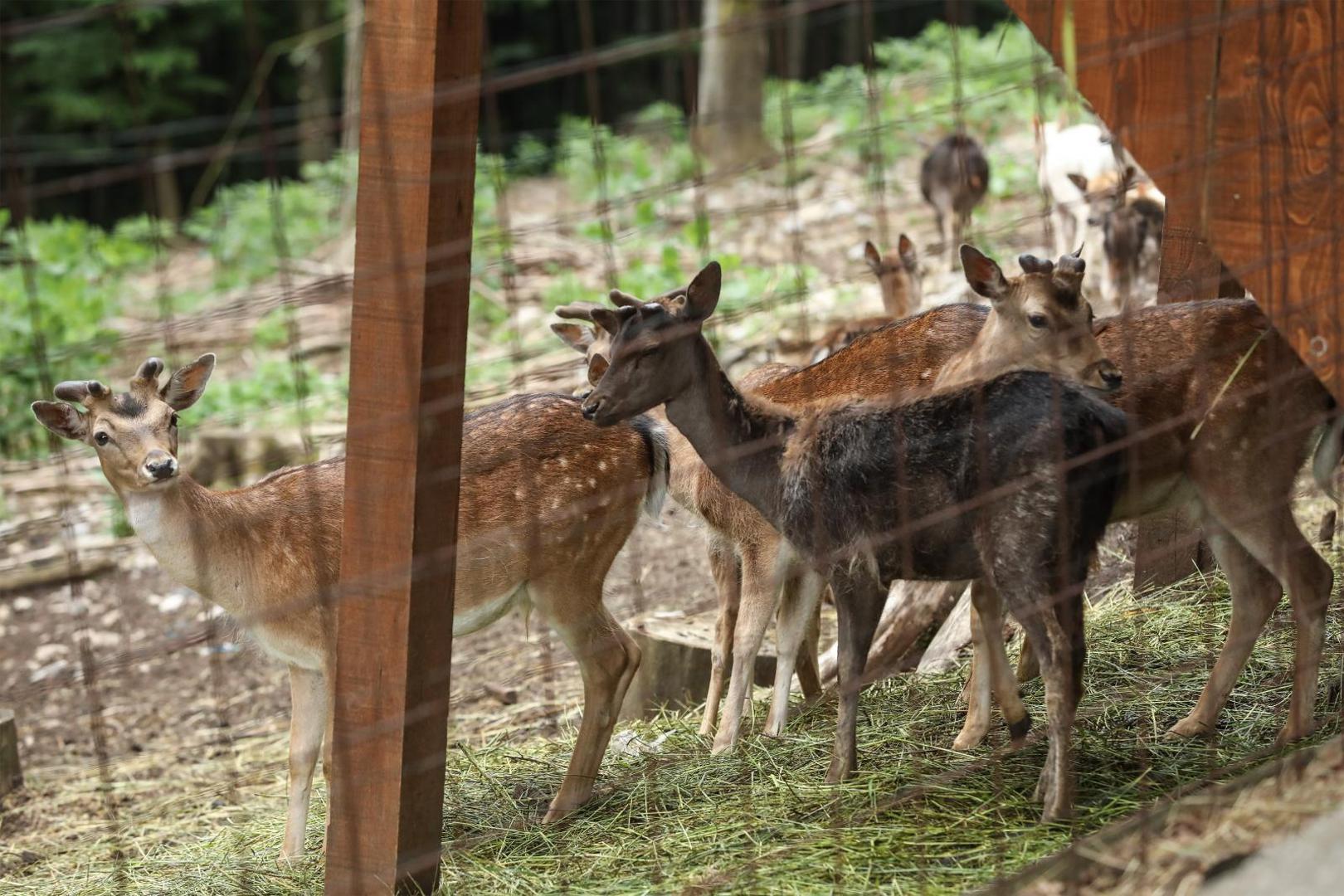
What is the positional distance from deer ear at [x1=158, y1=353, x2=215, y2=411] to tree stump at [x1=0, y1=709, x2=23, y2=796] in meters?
1.96

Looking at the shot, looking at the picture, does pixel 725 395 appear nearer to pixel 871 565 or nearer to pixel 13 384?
pixel 871 565

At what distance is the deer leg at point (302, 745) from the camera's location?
5.13m

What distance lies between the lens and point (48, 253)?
599 inches

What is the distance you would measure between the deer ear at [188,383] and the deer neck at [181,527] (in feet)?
0.91

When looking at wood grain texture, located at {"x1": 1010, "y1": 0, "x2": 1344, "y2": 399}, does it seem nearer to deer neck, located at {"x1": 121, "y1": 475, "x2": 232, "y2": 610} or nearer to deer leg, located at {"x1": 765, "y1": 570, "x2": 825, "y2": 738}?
deer leg, located at {"x1": 765, "y1": 570, "x2": 825, "y2": 738}

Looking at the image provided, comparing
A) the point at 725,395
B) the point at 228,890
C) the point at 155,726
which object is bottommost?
the point at 155,726

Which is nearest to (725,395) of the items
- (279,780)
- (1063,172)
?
(279,780)

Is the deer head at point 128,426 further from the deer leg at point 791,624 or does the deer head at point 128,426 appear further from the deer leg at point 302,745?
the deer leg at point 791,624

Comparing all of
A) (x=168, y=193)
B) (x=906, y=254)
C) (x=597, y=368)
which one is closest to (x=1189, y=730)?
(x=597, y=368)

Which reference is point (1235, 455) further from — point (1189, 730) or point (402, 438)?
point (402, 438)

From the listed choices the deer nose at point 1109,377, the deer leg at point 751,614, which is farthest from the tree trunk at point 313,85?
the deer nose at point 1109,377

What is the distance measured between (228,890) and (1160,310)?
327cm

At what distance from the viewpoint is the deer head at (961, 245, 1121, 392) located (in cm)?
544

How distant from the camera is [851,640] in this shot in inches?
184
